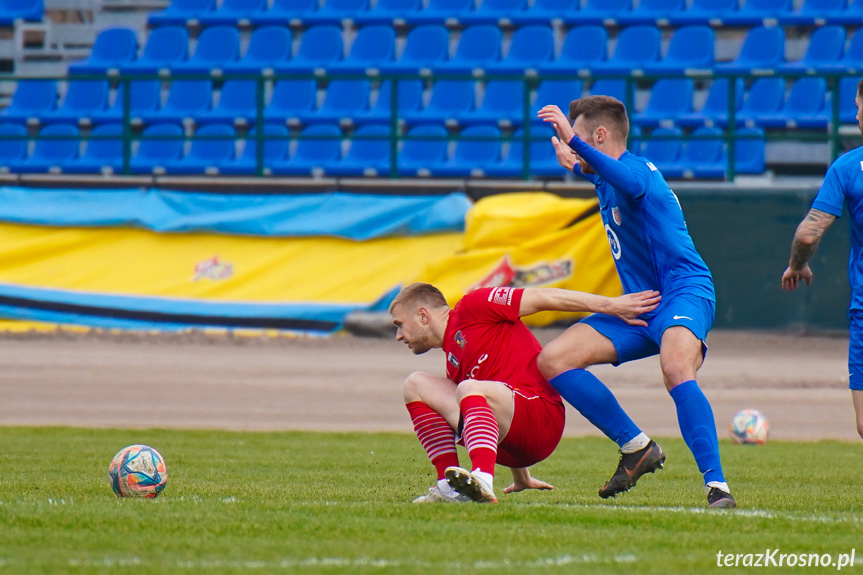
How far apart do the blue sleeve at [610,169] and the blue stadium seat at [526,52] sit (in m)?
13.7

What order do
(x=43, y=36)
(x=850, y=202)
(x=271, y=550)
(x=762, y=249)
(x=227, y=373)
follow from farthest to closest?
1. (x=43, y=36)
2. (x=762, y=249)
3. (x=227, y=373)
4. (x=850, y=202)
5. (x=271, y=550)

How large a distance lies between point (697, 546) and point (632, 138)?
39.6ft

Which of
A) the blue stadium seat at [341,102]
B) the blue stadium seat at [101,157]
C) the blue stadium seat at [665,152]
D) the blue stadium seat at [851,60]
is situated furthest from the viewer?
the blue stadium seat at [101,157]

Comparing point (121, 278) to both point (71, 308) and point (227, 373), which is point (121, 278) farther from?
point (227, 373)

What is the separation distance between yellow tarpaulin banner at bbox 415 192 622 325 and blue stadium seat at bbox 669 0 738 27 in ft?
17.7

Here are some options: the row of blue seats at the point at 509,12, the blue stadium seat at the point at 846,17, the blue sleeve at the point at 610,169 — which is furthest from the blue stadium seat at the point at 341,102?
the blue sleeve at the point at 610,169

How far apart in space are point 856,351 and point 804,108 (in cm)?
1242

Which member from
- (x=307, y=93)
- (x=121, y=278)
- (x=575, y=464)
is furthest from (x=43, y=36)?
(x=575, y=464)

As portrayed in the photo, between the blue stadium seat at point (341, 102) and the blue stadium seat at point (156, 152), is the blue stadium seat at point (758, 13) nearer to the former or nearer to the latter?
the blue stadium seat at point (341, 102)

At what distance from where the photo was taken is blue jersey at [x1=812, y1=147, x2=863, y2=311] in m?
5.83

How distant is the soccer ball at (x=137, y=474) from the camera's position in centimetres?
572

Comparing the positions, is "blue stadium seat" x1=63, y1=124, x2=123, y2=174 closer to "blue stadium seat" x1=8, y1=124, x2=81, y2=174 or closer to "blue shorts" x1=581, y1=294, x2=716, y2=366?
"blue stadium seat" x1=8, y1=124, x2=81, y2=174

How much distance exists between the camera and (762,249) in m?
15.2

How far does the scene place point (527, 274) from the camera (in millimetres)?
14992
